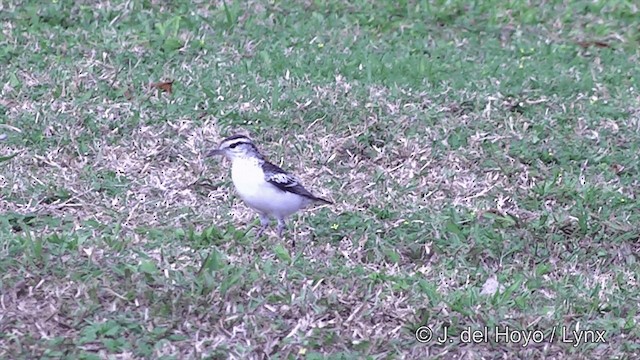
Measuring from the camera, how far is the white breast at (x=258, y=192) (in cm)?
787

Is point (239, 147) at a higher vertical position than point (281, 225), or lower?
higher

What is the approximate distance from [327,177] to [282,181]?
1255 mm

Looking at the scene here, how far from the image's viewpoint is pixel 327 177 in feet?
30.2

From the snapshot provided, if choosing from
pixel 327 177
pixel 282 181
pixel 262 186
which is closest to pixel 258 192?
pixel 262 186

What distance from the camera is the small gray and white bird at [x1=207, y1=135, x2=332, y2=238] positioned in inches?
310

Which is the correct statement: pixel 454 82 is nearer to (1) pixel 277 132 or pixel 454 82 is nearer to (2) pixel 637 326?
(1) pixel 277 132

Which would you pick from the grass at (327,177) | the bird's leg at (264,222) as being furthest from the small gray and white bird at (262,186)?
the grass at (327,177)

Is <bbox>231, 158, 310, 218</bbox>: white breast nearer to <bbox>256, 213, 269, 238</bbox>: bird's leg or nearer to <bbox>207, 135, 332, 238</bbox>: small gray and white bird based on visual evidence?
<bbox>207, 135, 332, 238</bbox>: small gray and white bird

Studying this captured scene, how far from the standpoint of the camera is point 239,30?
1157cm

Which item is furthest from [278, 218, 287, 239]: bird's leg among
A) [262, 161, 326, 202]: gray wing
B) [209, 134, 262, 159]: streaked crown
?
[209, 134, 262, 159]: streaked crown

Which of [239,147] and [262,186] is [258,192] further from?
[239,147]

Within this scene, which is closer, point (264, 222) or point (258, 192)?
point (258, 192)

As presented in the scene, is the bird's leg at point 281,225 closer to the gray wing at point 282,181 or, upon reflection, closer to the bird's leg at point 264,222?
the bird's leg at point 264,222

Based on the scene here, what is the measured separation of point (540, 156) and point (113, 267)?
420cm
